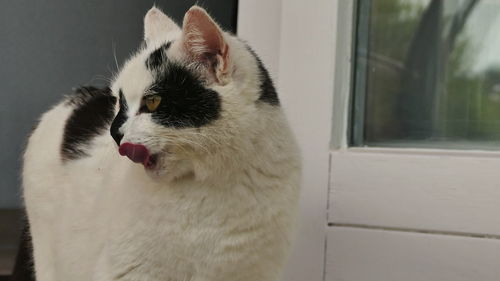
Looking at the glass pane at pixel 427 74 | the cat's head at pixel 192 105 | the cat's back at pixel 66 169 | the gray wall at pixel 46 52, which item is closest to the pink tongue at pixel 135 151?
the cat's head at pixel 192 105

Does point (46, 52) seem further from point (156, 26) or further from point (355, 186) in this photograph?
point (355, 186)

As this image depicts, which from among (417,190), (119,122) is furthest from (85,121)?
(417,190)

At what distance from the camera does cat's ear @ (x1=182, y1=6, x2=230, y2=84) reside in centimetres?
93

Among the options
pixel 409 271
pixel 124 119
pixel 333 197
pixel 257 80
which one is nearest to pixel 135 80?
pixel 124 119

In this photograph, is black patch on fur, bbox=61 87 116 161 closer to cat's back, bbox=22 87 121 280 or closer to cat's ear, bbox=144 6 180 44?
cat's back, bbox=22 87 121 280

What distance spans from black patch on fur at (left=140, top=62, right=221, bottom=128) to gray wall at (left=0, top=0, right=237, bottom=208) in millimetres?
1252

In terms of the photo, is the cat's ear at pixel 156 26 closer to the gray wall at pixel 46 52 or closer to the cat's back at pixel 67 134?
the cat's back at pixel 67 134

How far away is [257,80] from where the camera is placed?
1.02 meters

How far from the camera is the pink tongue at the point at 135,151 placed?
918mm

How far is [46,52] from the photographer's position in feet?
7.30

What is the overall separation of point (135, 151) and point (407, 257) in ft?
2.38

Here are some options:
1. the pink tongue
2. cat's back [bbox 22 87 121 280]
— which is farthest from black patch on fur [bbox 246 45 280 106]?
cat's back [bbox 22 87 121 280]

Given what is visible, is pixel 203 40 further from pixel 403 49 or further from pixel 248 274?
pixel 403 49

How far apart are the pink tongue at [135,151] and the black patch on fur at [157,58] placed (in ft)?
0.49
